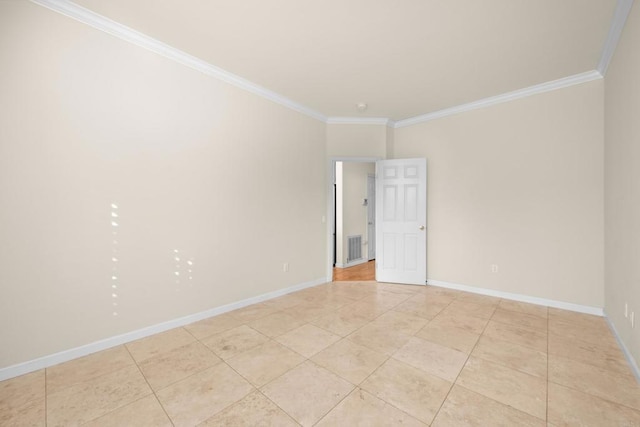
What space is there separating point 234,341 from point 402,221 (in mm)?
3203

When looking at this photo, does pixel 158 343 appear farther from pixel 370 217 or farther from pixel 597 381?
pixel 370 217

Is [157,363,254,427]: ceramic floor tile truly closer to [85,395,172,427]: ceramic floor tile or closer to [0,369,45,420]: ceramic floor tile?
[85,395,172,427]: ceramic floor tile

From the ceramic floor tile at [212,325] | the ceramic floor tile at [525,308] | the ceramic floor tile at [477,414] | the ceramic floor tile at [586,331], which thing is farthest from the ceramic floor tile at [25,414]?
the ceramic floor tile at [525,308]

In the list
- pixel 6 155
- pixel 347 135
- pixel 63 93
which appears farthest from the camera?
pixel 347 135

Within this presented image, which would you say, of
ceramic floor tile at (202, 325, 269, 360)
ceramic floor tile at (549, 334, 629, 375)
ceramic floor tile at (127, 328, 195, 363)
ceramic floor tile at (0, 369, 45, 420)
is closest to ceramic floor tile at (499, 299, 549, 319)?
ceramic floor tile at (549, 334, 629, 375)

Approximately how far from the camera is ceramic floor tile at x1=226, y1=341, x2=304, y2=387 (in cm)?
210

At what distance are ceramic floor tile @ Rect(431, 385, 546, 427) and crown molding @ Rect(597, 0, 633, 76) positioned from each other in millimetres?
3117

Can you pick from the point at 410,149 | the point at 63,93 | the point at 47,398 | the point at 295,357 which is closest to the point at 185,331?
the point at 47,398

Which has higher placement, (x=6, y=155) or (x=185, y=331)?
(x=6, y=155)

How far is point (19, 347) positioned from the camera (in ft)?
6.81

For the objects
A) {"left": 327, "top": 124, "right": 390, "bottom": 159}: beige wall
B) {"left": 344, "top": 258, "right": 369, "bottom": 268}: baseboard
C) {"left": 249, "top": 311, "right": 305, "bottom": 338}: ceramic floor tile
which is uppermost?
{"left": 327, "top": 124, "right": 390, "bottom": 159}: beige wall

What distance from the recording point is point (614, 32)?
2.47m

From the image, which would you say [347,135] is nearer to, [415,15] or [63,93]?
[415,15]

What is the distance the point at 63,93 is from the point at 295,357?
290 cm
